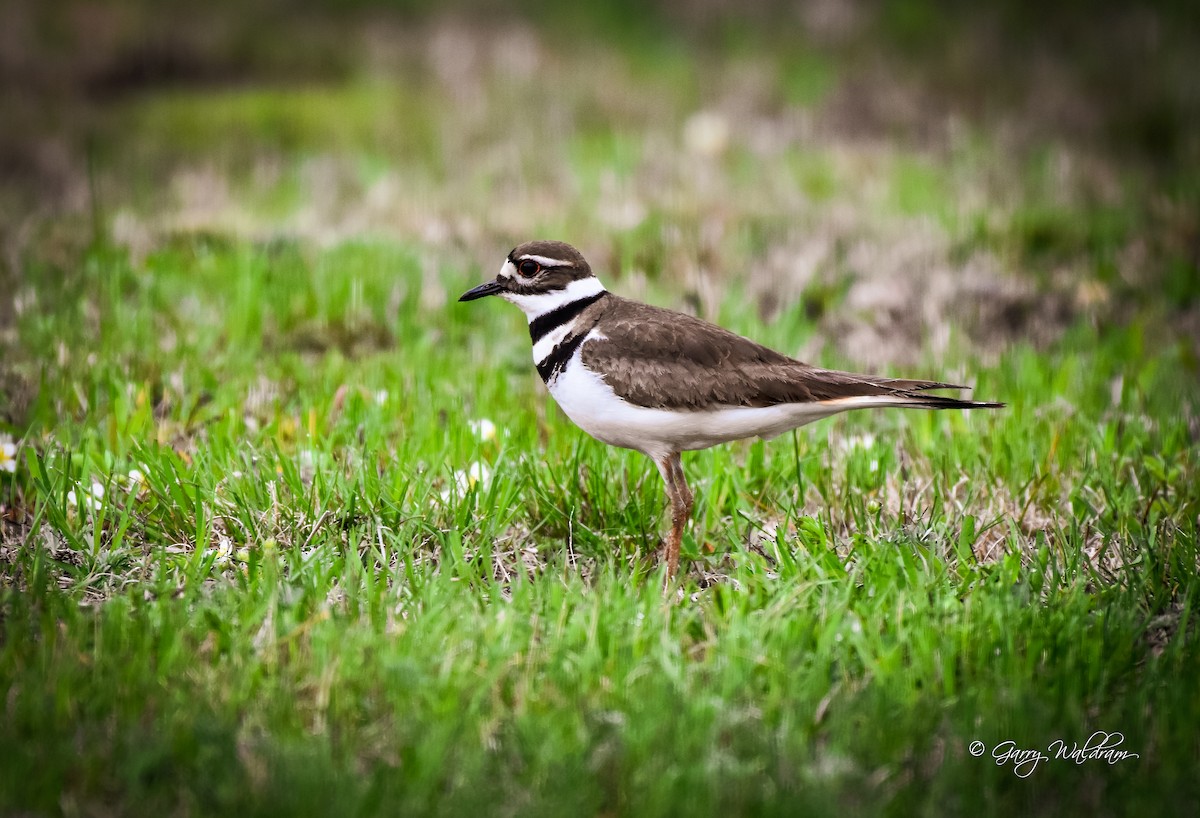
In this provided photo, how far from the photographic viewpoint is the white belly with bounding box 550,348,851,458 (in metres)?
4.28

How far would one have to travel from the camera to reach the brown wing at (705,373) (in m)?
4.27

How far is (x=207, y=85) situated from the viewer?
11477 millimetres

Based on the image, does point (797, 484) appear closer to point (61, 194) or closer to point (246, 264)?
point (246, 264)

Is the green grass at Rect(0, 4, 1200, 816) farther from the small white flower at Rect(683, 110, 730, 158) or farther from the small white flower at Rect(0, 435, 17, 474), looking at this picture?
the small white flower at Rect(683, 110, 730, 158)

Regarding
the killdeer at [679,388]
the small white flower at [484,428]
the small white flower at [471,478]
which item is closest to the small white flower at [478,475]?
the small white flower at [471,478]

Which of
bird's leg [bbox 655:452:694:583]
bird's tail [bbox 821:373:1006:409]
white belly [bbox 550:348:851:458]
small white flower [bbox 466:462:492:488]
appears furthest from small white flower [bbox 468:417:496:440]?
bird's tail [bbox 821:373:1006:409]

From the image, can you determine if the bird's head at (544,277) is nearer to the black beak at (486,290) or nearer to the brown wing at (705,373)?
the black beak at (486,290)

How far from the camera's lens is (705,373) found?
14.3 feet

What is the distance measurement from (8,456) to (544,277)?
2.25m

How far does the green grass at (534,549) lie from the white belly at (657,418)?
38 centimetres

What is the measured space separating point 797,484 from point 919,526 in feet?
1.91

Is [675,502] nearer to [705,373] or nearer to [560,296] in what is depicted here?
[705,373]

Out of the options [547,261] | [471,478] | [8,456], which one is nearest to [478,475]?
[471,478]

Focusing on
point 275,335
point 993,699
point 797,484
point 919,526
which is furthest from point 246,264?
point 993,699
